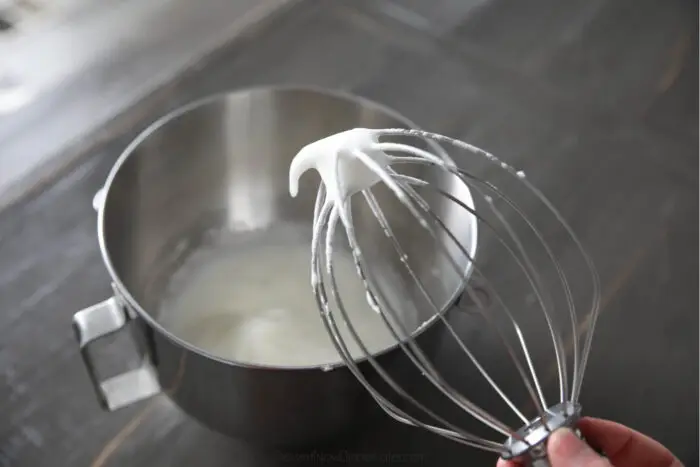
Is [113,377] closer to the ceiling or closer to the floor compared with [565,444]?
closer to the floor

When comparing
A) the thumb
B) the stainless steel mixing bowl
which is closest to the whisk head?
the stainless steel mixing bowl

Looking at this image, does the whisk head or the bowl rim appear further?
the whisk head

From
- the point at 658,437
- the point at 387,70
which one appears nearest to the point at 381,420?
the point at 658,437

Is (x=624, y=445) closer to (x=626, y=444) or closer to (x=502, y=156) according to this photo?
(x=626, y=444)

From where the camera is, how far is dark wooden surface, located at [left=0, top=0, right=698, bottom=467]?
471 mm

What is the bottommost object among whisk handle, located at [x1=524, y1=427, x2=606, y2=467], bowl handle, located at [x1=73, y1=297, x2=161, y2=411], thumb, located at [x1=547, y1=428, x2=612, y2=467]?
bowl handle, located at [x1=73, y1=297, x2=161, y2=411]

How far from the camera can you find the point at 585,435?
40cm

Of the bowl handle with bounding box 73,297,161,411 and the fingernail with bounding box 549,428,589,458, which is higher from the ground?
the fingernail with bounding box 549,428,589,458

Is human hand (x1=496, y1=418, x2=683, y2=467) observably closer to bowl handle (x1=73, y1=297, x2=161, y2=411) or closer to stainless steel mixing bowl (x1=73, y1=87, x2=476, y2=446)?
stainless steel mixing bowl (x1=73, y1=87, x2=476, y2=446)

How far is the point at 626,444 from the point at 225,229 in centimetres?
30

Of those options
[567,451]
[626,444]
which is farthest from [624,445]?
[567,451]

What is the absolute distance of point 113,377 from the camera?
1.53 ft

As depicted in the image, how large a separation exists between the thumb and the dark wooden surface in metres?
0.16

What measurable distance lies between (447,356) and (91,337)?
8.7 inches
